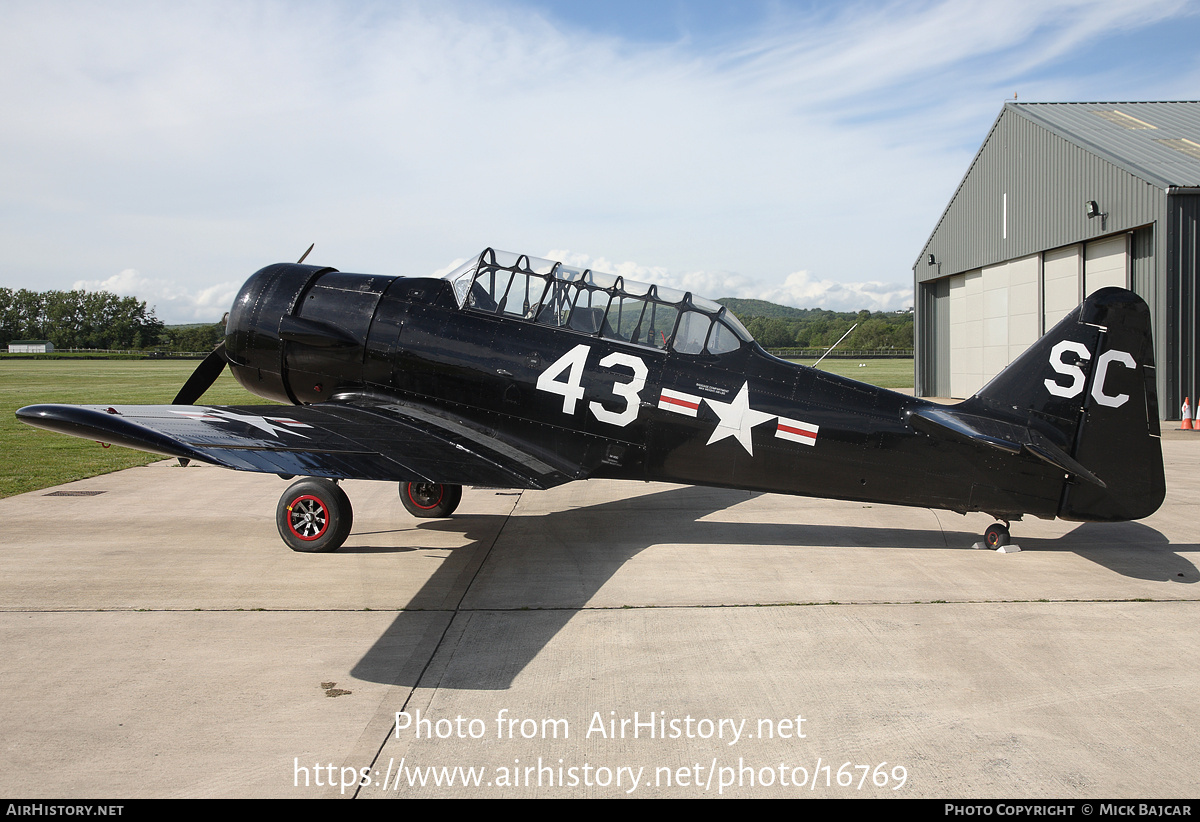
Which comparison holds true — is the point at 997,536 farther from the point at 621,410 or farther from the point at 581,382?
the point at 581,382

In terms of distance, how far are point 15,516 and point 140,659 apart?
525cm

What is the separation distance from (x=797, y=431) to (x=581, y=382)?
209 cm

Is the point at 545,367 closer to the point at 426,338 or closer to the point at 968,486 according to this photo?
the point at 426,338

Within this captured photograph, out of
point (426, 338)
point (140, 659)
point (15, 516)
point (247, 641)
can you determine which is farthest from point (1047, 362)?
point (15, 516)

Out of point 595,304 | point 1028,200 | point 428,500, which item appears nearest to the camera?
point 595,304

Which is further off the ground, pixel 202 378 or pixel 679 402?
pixel 202 378

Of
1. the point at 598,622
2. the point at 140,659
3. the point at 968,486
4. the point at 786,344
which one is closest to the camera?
the point at 140,659

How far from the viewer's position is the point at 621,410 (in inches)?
288

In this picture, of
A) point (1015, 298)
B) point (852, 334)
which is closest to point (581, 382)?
point (1015, 298)

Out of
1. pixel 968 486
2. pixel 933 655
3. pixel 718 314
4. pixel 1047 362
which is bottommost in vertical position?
pixel 933 655

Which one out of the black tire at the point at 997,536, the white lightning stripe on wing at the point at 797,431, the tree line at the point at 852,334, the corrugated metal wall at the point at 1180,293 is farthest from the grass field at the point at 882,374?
the tree line at the point at 852,334

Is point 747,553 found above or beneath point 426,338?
beneath

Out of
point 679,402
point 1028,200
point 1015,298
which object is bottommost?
point 679,402

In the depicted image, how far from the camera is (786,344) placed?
117m
